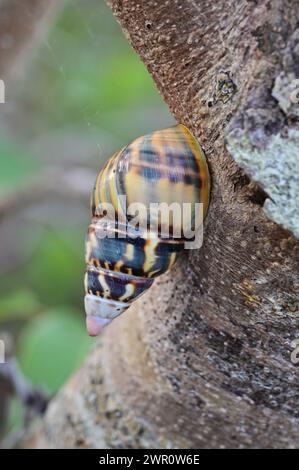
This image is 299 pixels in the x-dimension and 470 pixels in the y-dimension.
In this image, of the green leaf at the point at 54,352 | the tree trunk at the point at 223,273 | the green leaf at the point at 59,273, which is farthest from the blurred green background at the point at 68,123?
the tree trunk at the point at 223,273

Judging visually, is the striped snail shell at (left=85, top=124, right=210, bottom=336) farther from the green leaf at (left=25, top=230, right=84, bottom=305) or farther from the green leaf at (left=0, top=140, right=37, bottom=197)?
the green leaf at (left=25, top=230, right=84, bottom=305)

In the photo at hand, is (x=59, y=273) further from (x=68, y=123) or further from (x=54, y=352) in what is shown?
(x=54, y=352)

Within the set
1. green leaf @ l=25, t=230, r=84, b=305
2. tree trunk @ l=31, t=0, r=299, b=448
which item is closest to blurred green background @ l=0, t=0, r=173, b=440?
green leaf @ l=25, t=230, r=84, b=305

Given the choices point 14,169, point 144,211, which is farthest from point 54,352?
point 144,211

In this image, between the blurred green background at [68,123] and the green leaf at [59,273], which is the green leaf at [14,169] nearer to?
the blurred green background at [68,123]

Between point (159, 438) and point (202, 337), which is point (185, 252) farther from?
point (159, 438)

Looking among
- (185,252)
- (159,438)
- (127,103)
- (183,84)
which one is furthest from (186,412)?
(127,103)
